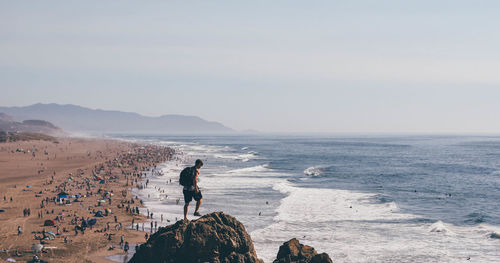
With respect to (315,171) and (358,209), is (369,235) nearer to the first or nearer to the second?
(358,209)

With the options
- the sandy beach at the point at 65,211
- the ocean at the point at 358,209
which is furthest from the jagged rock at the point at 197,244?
the sandy beach at the point at 65,211

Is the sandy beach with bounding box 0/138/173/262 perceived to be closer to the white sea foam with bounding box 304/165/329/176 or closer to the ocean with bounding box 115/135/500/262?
the ocean with bounding box 115/135/500/262

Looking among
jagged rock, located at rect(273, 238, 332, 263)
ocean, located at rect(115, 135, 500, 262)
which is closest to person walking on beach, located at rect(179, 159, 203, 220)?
jagged rock, located at rect(273, 238, 332, 263)

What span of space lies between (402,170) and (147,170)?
5323cm

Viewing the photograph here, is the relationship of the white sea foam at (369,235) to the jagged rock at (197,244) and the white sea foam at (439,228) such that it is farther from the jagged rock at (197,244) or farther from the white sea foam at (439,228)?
the jagged rock at (197,244)

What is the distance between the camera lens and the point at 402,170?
94.9 metres

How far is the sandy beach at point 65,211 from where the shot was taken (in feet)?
109

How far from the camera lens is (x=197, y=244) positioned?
667 inches

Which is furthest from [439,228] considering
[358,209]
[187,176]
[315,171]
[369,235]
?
[315,171]

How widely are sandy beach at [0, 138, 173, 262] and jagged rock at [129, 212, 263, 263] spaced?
16.1 metres

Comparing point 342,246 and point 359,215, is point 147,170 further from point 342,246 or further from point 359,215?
point 342,246

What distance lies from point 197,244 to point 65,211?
1362 inches

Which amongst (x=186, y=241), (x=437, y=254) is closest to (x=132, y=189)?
(x=437, y=254)

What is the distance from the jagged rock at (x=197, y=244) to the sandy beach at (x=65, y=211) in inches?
635
